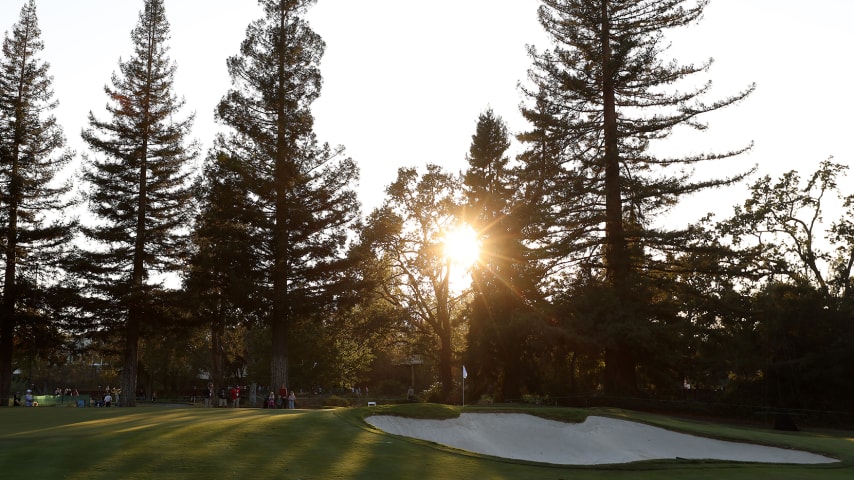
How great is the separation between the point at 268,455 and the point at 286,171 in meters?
27.0

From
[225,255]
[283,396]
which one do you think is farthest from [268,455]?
[225,255]

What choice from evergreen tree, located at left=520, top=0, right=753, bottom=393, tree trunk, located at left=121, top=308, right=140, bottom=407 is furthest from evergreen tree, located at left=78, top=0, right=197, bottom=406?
evergreen tree, located at left=520, top=0, right=753, bottom=393

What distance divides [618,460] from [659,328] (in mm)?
14798

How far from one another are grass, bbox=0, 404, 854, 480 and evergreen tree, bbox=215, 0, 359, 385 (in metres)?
18.9

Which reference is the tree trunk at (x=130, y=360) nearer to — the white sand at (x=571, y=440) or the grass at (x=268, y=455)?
the grass at (x=268, y=455)

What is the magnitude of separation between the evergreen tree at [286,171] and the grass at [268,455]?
18.9 metres

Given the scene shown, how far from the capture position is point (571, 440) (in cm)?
2005

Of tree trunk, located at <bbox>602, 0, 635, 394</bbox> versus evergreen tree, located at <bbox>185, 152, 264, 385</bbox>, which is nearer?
tree trunk, located at <bbox>602, 0, 635, 394</bbox>

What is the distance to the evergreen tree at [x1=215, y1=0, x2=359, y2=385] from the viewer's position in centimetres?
3794

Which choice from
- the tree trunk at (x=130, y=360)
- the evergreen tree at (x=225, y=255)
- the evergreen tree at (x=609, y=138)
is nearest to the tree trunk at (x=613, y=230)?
the evergreen tree at (x=609, y=138)

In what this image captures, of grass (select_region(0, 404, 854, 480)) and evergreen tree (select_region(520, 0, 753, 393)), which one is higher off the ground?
evergreen tree (select_region(520, 0, 753, 393))

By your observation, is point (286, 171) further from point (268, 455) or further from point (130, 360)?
point (268, 455)

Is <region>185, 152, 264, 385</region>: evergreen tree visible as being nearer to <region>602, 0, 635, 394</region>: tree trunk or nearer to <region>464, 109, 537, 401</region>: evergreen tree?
<region>464, 109, 537, 401</region>: evergreen tree

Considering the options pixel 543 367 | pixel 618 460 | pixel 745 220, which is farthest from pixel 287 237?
pixel 745 220
